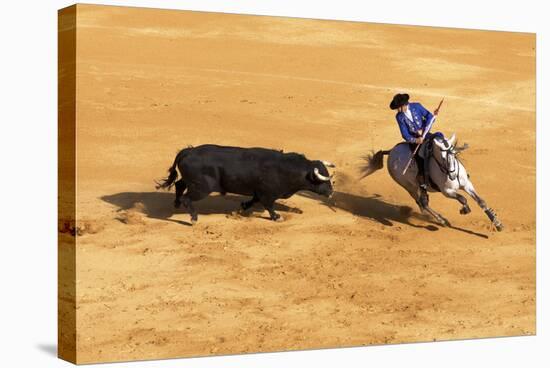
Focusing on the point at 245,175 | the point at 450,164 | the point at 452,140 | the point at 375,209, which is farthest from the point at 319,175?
the point at 452,140

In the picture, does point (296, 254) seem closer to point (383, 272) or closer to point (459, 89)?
point (383, 272)

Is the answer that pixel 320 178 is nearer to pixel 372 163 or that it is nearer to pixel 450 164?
pixel 372 163

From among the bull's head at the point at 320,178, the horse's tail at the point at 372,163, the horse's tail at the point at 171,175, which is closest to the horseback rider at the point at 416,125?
the horse's tail at the point at 372,163

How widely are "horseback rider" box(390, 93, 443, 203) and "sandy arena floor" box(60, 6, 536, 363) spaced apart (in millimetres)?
143

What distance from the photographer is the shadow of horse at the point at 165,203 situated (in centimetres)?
1352

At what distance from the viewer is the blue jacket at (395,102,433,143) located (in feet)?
48.8

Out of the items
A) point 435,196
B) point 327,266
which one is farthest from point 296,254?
point 435,196

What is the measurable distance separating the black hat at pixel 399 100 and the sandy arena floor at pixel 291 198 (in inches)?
3.2

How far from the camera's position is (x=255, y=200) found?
14102mm

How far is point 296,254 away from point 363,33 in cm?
273

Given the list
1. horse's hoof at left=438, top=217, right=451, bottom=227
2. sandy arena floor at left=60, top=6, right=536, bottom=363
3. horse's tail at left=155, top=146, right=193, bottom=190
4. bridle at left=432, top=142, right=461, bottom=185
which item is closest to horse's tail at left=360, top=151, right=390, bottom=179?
sandy arena floor at left=60, top=6, right=536, bottom=363

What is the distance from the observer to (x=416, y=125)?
14.9 metres

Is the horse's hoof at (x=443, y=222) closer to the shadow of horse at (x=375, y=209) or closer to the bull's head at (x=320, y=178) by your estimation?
the shadow of horse at (x=375, y=209)

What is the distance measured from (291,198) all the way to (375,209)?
1.07 m
